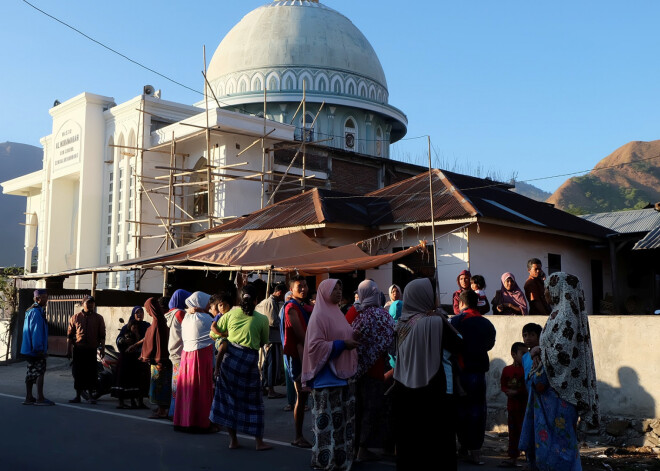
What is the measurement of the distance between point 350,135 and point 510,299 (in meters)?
20.7

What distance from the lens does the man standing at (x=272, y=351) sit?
36.4 feet

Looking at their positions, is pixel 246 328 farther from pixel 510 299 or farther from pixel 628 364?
pixel 510 299

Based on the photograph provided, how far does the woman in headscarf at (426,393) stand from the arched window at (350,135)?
24.4 meters

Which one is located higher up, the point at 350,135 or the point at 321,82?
the point at 321,82

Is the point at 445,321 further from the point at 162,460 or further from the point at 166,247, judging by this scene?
the point at 166,247

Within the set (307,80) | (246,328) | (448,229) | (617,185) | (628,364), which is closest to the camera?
(246,328)

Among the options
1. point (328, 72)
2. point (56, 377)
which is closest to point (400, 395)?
point (56, 377)

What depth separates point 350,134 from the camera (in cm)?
3041

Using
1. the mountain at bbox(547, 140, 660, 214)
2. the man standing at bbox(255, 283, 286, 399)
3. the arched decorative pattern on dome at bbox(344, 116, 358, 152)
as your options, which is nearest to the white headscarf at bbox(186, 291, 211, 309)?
the man standing at bbox(255, 283, 286, 399)

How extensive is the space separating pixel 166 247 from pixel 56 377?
976cm

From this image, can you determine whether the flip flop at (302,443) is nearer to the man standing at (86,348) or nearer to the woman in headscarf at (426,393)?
the woman in headscarf at (426,393)

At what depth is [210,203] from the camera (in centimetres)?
2291

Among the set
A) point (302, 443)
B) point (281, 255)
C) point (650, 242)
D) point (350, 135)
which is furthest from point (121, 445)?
point (350, 135)

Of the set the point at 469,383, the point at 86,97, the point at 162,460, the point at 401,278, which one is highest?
the point at 86,97
